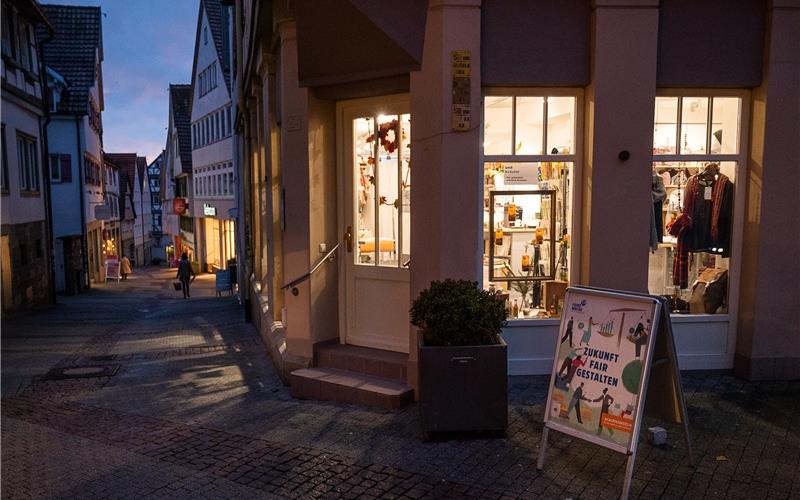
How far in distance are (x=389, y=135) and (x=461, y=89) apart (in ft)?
3.56

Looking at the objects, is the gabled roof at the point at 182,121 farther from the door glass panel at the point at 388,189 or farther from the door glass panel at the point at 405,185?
the door glass panel at the point at 405,185

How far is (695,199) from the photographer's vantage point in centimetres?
709

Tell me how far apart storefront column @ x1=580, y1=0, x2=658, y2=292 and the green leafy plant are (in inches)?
63.8

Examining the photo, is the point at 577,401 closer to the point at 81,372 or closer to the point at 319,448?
the point at 319,448

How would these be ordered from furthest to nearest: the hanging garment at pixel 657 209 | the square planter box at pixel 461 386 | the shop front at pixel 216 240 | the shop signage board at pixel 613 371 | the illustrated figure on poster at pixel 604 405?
the shop front at pixel 216 240
the hanging garment at pixel 657 209
the square planter box at pixel 461 386
the illustrated figure on poster at pixel 604 405
the shop signage board at pixel 613 371

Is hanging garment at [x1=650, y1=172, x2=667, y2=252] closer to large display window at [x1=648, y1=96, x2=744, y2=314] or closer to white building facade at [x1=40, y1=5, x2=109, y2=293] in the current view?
large display window at [x1=648, y1=96, x2=744, y2=314]

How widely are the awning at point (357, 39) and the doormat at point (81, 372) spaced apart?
472 cm

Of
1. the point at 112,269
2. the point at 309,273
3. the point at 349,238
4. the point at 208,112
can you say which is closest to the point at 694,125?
the point at 349,238

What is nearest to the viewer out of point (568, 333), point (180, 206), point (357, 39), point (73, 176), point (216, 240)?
point (568, 333)

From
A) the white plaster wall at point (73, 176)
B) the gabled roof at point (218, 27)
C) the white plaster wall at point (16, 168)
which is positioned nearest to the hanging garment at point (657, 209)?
the white plaster wall at point (16, 168)

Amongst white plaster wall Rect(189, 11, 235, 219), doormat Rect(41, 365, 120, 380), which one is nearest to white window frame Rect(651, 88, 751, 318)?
doormat Rect(41, 365, 120, 380)

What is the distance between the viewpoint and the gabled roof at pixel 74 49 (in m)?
27.1

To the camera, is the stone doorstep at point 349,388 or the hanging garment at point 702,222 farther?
the hanging garment at point 702,222

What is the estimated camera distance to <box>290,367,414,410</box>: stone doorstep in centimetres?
630
